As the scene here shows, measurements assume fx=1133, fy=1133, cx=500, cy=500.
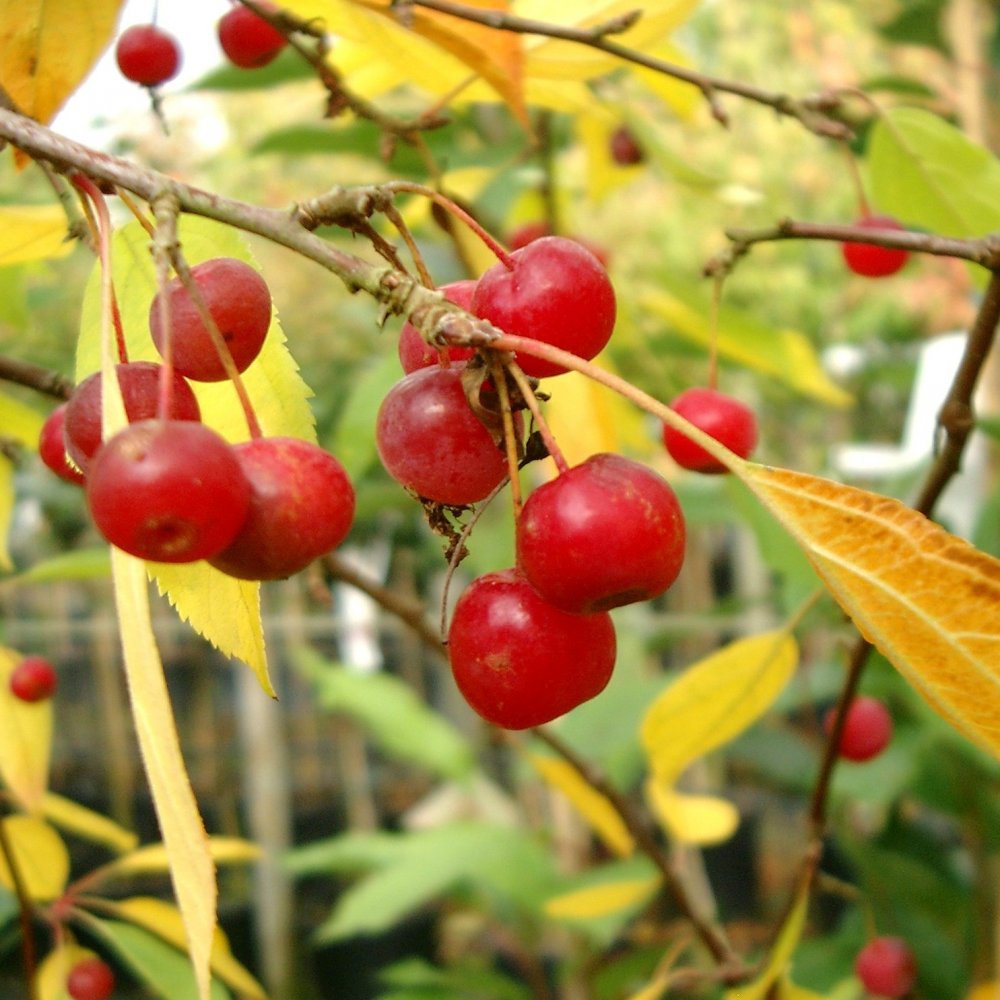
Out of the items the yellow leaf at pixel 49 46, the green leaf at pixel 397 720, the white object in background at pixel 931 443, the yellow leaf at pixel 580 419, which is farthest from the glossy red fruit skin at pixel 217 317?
the green leaf at pixel 397 720

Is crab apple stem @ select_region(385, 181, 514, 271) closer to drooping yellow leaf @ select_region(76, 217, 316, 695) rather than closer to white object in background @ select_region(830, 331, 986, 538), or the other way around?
drooping yellow leaf @ select_region(76, 217, 316, 695)

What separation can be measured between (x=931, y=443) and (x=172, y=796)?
893mm

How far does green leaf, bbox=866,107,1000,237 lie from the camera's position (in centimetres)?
62

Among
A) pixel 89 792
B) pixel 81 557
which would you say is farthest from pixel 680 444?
pixel 89 792

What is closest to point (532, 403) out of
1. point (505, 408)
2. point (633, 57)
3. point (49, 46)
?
point (505, 408)

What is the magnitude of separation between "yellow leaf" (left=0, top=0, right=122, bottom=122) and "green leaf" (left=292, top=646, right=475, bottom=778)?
1.54 m

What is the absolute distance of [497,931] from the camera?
2098 millimetres

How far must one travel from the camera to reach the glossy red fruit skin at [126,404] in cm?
33

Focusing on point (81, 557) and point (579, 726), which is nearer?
point (81, 557)

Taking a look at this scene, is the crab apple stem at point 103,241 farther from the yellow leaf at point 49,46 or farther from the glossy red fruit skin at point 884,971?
the glossy red fruit skin at point 884,971

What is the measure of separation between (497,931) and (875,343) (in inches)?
114

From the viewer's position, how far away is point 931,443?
3.38 ft

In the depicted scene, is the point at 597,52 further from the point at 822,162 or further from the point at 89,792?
the point at 822,162

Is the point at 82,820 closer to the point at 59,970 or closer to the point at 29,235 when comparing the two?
the point at 59,970
